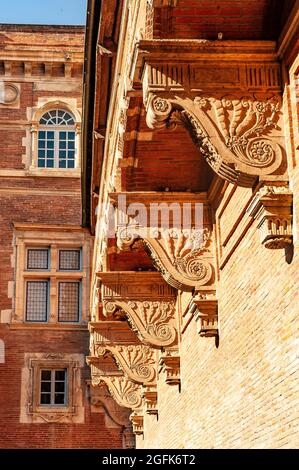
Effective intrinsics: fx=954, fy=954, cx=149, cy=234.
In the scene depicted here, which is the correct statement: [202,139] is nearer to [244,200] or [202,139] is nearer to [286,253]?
[286,253]

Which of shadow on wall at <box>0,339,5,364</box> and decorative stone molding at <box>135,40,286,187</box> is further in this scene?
shadow on wall at <box>0,339,5,364</box>

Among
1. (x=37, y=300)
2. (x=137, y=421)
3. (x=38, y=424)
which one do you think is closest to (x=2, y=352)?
(x=37, y=300)

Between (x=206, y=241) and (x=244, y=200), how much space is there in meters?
1.90

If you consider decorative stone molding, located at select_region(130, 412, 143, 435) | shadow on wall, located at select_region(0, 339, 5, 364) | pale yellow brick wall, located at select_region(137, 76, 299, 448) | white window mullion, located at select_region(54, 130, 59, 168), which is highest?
white window mullion, located at select_region(54, 130, 59, 168)

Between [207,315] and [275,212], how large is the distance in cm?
377

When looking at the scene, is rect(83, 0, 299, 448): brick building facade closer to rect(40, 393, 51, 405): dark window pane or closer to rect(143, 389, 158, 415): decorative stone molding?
rect(143, 389, 158, 415): decorative stone molding

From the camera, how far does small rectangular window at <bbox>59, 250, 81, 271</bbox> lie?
27328mm

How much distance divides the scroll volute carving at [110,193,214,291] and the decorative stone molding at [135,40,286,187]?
3014mm

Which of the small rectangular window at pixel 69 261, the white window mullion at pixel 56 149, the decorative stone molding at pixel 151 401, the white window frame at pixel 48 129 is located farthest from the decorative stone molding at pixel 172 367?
the white window mullion at pixel 56 149

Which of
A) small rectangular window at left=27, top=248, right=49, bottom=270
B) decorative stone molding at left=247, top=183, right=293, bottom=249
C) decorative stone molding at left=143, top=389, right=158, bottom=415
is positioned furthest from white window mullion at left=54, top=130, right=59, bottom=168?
decorative stone molding at left=247, top=183, right=293, bottom=249

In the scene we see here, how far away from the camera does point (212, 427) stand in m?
11.3

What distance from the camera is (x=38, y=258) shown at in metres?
27.3

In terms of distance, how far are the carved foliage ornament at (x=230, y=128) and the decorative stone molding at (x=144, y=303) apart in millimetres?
6490
